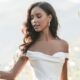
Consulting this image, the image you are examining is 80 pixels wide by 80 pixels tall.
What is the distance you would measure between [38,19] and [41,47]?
13cm

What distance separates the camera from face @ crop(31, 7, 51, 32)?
138 centimetres

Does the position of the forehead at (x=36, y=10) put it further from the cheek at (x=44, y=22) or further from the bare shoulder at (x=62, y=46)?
the bare shoulder at (x=62, y=46)

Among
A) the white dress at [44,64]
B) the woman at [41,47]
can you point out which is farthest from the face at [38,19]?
the white dress at [44,64]

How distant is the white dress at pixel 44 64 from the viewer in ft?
4.51

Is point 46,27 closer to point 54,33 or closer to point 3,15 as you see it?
point 54,33

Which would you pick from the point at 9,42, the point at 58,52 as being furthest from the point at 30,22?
the point at 9,42

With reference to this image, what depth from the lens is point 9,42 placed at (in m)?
2.22

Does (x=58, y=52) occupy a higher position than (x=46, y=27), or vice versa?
(x=46, y=27)

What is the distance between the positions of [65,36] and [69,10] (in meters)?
0.20

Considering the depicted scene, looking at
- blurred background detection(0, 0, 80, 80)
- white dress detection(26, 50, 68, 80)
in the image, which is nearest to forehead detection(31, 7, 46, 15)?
white dress detection(26, 50, 68, 80)

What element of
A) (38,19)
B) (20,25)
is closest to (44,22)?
(38,19)

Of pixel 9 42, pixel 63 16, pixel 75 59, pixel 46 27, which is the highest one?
pixel 46 27

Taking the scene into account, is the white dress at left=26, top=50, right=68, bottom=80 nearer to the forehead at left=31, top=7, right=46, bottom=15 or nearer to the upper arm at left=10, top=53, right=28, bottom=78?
the upper arm at left=10, top=53, right=28, bottom=78

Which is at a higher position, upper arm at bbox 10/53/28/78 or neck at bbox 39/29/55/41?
neck at bbox 39/29/55/41
